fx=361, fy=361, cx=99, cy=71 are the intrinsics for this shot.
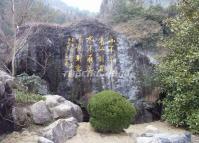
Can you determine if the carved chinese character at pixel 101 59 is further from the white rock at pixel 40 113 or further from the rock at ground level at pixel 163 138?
the rock at ground level at pixel 163 138

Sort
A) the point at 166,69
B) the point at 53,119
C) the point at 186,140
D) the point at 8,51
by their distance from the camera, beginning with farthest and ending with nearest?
the point at 8,51
the point at 166,69
the point at 53,119
the point at 186,140

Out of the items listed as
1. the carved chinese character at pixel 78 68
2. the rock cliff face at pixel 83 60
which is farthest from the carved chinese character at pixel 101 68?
the carved chinese character at pixel 78 68

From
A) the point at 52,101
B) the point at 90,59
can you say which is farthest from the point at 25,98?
the point at 90,59

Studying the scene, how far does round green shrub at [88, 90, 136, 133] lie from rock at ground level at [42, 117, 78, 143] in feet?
2.25

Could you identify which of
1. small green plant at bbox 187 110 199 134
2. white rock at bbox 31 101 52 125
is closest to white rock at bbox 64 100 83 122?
white rock at bbox 31 101 52 125

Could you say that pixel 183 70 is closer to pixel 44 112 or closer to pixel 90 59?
pixel 90 59

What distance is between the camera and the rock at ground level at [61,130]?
31.7ft

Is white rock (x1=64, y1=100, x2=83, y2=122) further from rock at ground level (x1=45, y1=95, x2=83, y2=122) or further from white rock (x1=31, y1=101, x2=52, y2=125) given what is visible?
white rock (x1=31, y1=101, x2=52, y2=125)

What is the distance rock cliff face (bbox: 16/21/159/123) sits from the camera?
1416 cm

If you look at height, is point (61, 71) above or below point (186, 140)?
above

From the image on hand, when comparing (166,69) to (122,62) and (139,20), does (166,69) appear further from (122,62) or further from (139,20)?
(139,20)

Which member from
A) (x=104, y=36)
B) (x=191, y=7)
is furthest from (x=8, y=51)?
(x=191, y=7)

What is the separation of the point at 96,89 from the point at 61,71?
167cm

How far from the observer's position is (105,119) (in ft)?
35.0
